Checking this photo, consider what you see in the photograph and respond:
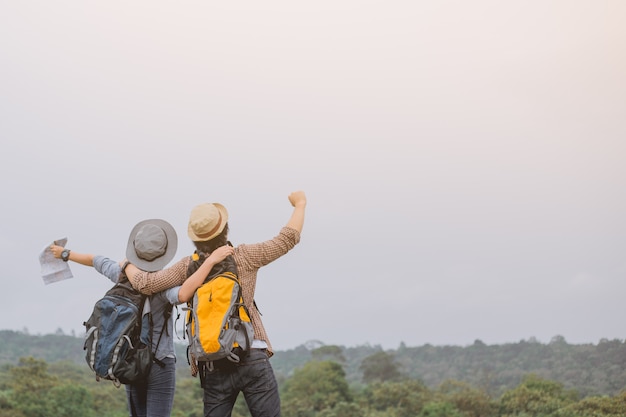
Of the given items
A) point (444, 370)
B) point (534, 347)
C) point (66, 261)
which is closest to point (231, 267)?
point (66, 261)

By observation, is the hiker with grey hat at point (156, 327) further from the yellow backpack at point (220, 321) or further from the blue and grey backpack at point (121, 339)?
the yellow backpack at point (220, 321)

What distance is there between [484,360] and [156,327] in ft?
68.3

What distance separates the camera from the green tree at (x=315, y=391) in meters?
17.3

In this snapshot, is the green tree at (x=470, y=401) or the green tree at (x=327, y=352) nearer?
the green tree at (x=470, y=401)

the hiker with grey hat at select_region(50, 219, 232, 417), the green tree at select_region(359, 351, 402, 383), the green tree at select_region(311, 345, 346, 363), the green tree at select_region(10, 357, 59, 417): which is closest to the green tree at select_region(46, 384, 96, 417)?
the green tree at select_region(10, 357, 59, 417)

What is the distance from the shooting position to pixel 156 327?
4105 millimetres

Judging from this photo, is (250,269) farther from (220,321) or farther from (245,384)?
(245,384)

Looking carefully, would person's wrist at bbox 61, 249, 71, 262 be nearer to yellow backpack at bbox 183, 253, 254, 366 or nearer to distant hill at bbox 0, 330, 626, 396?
yellow backpack at bbox 183, 253, 254, 366

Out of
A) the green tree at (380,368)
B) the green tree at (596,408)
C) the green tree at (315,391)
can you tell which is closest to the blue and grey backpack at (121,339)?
the green tree at (596,408)

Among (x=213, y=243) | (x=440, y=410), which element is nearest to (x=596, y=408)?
(x=440, y=410)

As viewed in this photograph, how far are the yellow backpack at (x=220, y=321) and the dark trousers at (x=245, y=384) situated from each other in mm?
72

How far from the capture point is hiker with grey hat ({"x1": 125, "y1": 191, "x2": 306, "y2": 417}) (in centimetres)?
378

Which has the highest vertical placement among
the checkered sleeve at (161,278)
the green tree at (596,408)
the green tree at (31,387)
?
the checkered sleeve at (161,278)

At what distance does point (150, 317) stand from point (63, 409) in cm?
1309
